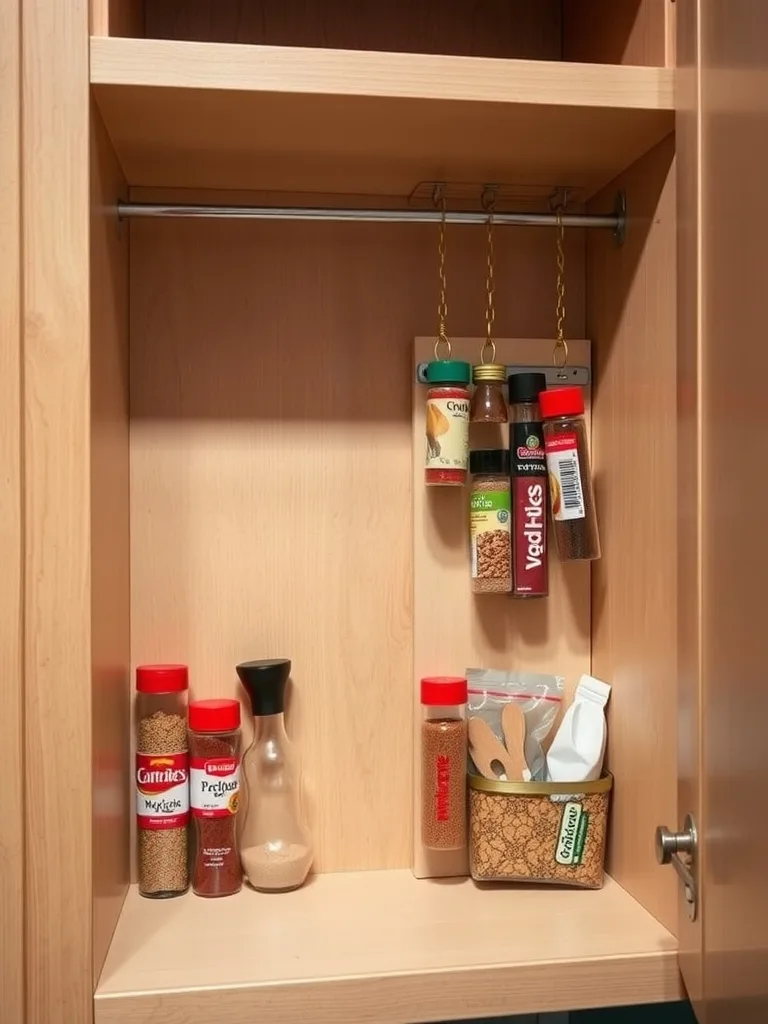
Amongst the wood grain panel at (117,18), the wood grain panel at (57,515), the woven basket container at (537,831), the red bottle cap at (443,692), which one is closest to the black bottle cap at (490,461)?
the red bottle cap at (443,692)

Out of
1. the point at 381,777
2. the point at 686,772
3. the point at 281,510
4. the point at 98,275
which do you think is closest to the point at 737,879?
the point at 686,772

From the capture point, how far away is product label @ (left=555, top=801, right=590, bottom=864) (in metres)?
1.14

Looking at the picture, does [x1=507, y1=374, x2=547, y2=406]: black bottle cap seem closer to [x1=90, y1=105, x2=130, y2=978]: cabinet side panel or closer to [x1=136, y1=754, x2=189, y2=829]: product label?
[x1=90, y1=105, x2=130, y2=978]: cabinet side panel

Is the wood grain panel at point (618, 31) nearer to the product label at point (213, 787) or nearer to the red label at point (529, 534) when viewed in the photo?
the red label at point (529, 534)

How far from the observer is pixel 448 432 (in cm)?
116

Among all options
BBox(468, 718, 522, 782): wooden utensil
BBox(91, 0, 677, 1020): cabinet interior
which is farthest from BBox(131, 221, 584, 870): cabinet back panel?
BBox(468, 718, 522, 782): wooden utensil

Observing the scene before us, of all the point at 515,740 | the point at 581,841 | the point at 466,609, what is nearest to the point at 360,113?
the point at 466,609

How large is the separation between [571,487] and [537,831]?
→ 371 mm

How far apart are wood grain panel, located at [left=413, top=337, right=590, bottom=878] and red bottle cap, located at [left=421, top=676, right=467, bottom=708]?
0.07 m

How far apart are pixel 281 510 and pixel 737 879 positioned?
642 mm

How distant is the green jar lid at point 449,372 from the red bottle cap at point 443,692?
33 centimetres

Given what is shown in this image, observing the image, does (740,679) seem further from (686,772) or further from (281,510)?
(281,510)

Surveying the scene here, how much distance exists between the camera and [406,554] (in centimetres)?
125

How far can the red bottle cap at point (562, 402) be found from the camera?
114cm
